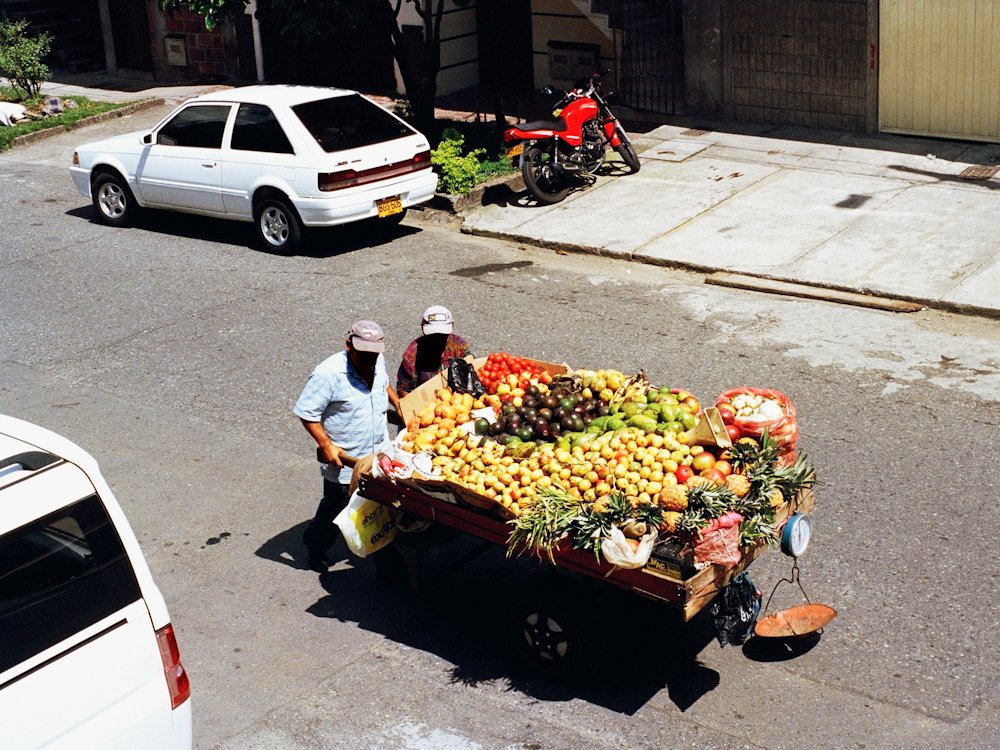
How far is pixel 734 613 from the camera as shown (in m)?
6.51

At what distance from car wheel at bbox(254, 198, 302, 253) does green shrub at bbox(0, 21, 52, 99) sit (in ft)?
32.1

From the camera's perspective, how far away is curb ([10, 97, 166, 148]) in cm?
2006

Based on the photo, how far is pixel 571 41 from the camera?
19188mm

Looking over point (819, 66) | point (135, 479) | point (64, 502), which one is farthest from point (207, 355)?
point (819, 66)

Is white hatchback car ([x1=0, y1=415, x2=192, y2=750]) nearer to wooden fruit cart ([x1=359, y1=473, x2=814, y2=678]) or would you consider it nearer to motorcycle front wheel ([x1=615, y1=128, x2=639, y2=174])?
wooden fruit cart ([x1=359, y1=473, x2=814, y2=678])

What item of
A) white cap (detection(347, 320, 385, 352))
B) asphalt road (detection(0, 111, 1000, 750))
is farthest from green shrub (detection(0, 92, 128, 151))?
white cap (detection(347, 320, 385, 352))

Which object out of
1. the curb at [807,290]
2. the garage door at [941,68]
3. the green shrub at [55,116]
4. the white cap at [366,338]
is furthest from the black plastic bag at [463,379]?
the green shrub at [55,116]

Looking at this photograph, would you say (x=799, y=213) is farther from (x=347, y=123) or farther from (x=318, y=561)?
(x=318, y=561)

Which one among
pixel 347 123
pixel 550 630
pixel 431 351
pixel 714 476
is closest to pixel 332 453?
pixel 431 351

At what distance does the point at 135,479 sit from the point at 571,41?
39.5 feet

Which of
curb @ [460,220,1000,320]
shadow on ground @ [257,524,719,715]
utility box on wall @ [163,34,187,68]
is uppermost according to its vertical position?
utility box on wall @ [163,34,187,68]

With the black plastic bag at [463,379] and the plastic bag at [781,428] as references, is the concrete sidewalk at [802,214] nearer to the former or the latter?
the plastic bag at [781,428]

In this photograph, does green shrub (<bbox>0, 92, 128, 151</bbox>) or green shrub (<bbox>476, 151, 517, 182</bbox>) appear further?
green shrub (<bbox>0, 92, 128, 151</bbox>)

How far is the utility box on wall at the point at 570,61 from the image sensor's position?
1897 cm
